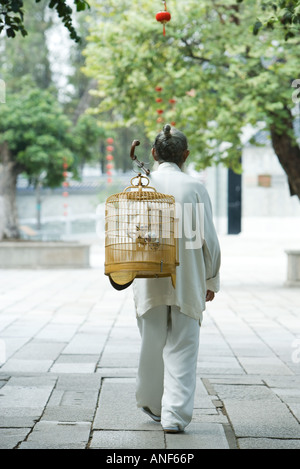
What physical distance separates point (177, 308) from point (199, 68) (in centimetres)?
897

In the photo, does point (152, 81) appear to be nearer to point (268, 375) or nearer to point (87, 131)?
point (268, 375)

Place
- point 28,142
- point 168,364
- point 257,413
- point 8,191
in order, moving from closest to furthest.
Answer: point 168,364 → point 257,413 → point 28,142 → point 8,191

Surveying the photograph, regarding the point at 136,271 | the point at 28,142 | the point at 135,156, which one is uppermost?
the point at 28,142

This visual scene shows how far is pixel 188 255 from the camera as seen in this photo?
13.4 feet

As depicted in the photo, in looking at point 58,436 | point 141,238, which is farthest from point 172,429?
point 141,238

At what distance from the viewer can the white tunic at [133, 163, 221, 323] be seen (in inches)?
160

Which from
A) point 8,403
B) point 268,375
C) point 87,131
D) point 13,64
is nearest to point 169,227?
point 8,403

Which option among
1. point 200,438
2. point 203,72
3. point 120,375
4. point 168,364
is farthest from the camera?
point 203,72

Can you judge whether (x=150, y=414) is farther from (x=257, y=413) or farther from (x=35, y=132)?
(x=35, y=132)

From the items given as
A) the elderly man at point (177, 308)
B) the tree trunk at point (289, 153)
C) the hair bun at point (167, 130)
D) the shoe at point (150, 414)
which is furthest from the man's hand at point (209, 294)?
the tree trunk at point (289, 153)

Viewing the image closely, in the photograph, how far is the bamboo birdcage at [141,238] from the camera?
12.5ft

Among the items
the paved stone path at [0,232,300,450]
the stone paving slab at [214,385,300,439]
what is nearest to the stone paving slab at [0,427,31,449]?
the paved stone path at [0,232,300,450]

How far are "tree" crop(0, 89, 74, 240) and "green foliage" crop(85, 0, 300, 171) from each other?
6.97 metres

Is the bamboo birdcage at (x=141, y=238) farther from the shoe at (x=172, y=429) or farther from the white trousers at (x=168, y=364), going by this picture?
the shoe at (x=172, y=429)
